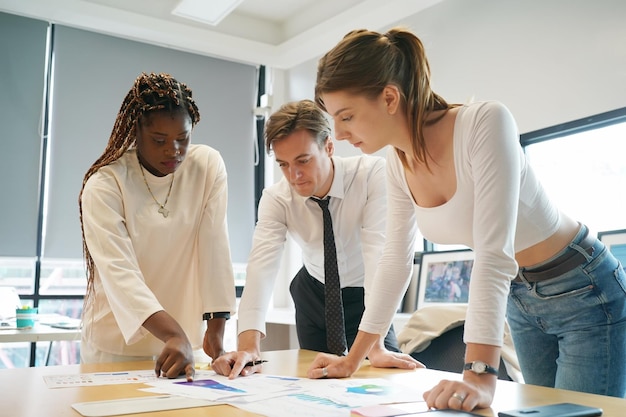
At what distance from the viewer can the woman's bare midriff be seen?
1.25 meters

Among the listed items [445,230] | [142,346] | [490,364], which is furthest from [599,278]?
[142,346]

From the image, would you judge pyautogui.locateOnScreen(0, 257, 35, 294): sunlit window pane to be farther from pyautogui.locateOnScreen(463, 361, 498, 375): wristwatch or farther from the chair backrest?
pyautogui.locateOnScreen(463, 361, 498, 375): wristwatch

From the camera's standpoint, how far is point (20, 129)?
420 centimetres

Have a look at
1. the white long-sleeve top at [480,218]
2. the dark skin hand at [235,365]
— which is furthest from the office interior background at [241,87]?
the dark skin hand at [235,365]

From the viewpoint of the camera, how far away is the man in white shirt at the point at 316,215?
5.80ft

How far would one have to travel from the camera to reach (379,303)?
1325 mm

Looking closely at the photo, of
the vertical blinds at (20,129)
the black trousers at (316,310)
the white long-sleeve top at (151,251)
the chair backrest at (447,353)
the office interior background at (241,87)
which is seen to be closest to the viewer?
the white long-sleeve top at (151,251)

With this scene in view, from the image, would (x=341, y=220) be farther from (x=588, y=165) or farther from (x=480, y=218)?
(x=588, y=165)

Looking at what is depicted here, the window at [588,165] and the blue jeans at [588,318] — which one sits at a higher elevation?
the window at [588,165]

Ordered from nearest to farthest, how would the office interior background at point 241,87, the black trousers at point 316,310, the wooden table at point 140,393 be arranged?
the wooden table at point 140,393 < the black trousers at point 316,310 < the office interior background at point 241,87

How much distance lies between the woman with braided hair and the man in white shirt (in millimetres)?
155

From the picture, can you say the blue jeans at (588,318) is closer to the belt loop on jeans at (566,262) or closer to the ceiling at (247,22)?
the belt loop on jeans at (566,262)

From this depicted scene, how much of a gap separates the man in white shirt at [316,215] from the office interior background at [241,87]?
1641 millimetres

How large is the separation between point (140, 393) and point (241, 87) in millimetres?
4321
